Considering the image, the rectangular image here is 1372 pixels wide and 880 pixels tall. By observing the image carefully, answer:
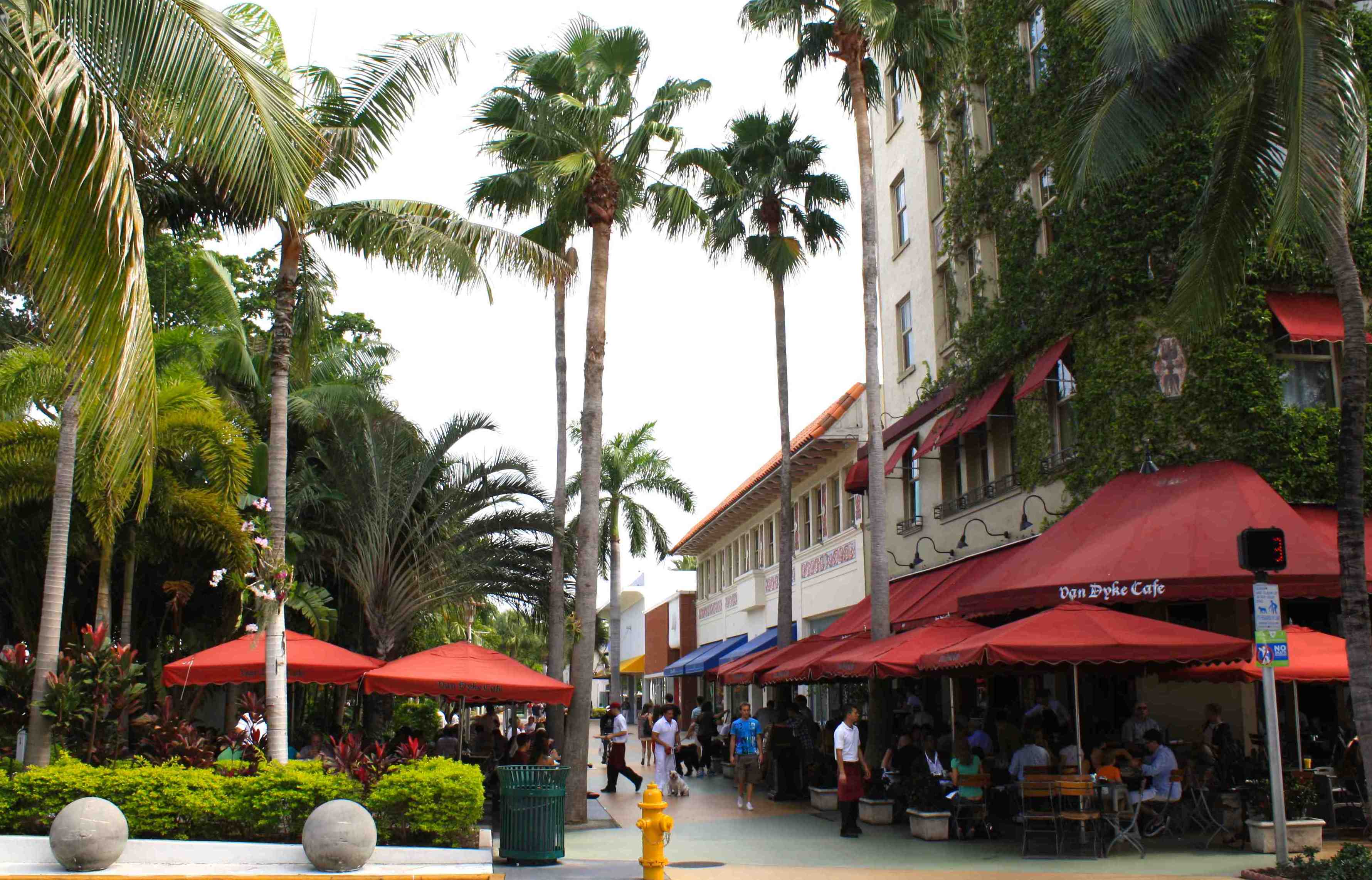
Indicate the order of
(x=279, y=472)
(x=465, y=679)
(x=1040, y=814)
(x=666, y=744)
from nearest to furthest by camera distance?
1. (x=1040, y=814)
2. (x=279, y=472)
3. (x=465, y=679)
4. (x=666, y=744)

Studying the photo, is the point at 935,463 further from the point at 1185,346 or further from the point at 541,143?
the point at 541,143

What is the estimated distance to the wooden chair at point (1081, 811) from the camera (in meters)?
13.6

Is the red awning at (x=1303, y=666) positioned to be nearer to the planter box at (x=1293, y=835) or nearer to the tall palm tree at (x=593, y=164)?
the planter box at (x=1293, y=835)

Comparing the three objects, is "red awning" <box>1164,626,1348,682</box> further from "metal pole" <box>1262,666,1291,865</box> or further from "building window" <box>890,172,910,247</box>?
"building window" <box>890,172,910,247</box>

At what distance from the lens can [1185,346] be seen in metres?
17.4

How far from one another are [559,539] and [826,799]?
22.1ft

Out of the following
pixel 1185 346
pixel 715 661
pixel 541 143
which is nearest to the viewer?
pixel 1185 346

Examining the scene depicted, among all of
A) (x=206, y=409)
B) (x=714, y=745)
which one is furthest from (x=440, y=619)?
(x=206, y=409)

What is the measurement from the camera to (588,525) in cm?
1811

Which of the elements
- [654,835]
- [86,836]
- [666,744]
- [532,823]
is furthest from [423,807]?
[666,744]

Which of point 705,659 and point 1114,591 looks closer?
point 1114,591

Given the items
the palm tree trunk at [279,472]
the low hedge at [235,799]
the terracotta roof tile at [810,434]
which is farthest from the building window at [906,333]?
the low hedge at [235,799]

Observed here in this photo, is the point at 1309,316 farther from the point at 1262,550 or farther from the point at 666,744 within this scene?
the point at 666,744

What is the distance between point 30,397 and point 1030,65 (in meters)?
17.5
